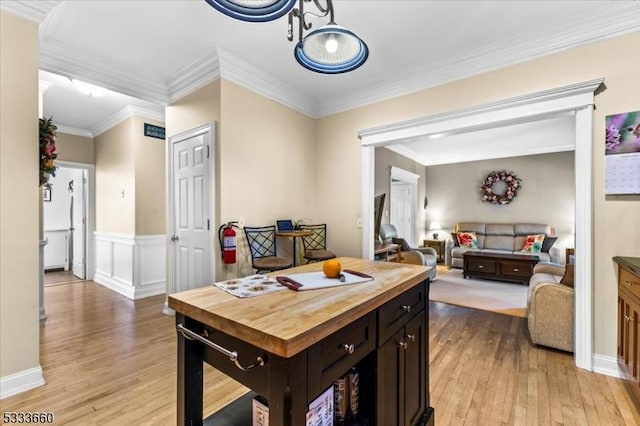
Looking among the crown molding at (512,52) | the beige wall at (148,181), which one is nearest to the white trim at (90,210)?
the beige wall at (148,181)

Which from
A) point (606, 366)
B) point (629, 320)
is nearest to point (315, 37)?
point (629, 320)

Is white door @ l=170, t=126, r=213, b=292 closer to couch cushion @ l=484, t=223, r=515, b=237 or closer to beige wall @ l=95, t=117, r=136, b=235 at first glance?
beige wall @ l=95, t=117, r=136, b=235

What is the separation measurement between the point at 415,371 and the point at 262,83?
3.14 meters

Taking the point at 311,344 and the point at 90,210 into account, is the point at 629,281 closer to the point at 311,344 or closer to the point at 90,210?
the point at 311,344

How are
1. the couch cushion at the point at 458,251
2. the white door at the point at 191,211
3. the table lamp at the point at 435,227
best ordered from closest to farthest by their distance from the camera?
the white door at the point at 191,211 → the couch cushion at the point at 458,251 → the table lamp at the point at 435,227

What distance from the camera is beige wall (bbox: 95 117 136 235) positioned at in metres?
4.45

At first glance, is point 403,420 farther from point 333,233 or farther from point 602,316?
point 333,233

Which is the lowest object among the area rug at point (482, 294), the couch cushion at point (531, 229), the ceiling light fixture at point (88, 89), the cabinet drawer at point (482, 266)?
the area rug at point (482, 294)

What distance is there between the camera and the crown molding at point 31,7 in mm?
2008

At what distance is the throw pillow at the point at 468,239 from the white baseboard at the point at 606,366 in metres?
4.55

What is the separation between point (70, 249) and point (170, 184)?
14.9ft

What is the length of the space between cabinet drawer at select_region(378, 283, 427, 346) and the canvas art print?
1903mm

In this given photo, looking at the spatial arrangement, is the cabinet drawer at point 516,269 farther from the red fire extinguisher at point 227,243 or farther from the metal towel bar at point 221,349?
the metal towel bar at point 221,349

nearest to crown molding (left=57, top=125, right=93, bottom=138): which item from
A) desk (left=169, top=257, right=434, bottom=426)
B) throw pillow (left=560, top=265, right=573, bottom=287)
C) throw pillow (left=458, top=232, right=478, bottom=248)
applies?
desk (left=169, top=257, right=434, bottom=426)
